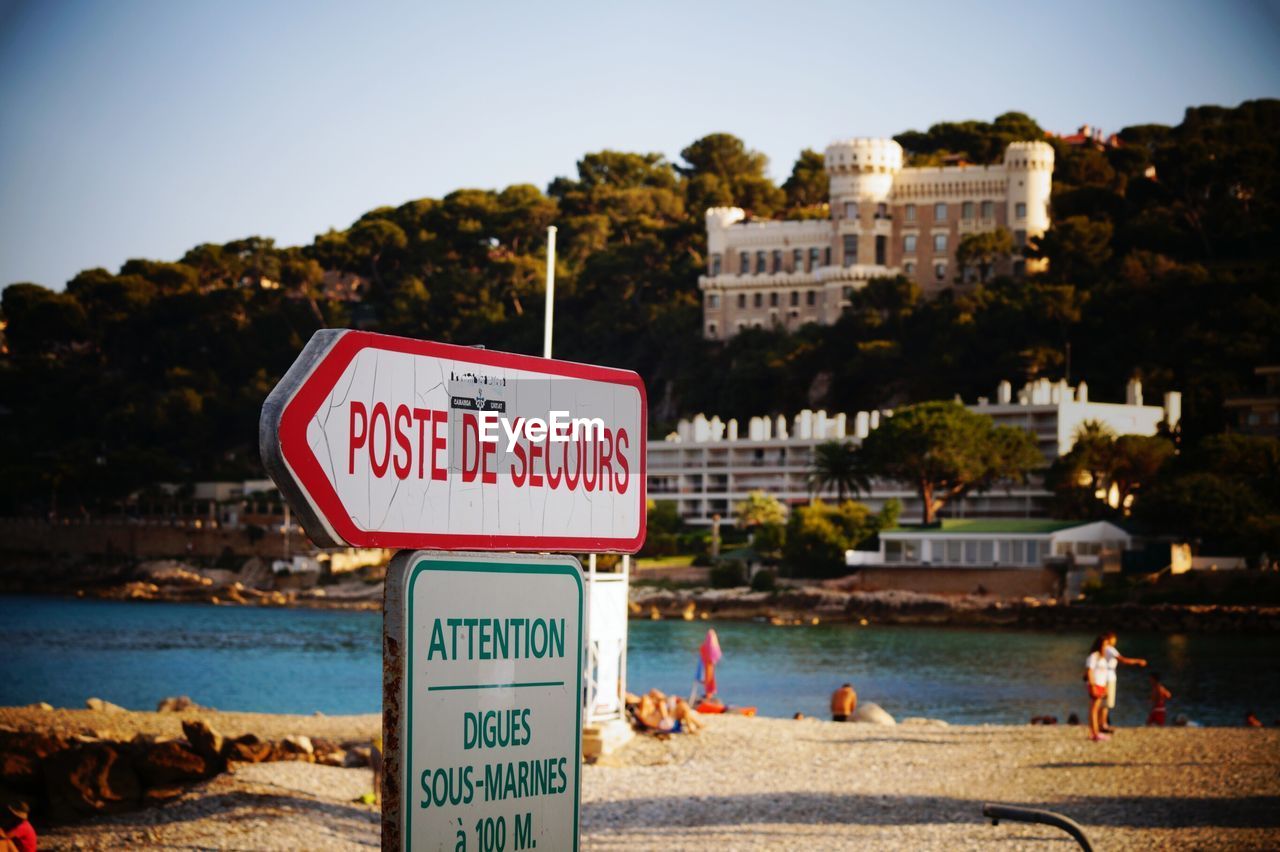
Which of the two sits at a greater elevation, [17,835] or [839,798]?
[17,835]

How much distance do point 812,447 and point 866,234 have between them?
20.7 m

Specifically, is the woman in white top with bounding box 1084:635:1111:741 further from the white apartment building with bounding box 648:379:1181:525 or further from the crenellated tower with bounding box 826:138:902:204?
the crenellated tower with bounding box 826:138:902:204

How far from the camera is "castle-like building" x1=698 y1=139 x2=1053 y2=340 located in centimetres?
10150

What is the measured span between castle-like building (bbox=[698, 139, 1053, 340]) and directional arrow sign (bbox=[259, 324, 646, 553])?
98.9m

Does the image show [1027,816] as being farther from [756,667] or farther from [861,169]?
[861,169]

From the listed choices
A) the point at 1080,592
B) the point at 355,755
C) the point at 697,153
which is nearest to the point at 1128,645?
the point at 1080,592

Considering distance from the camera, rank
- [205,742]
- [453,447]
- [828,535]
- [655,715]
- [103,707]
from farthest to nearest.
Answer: [828,535]
[103,707]
[655,715]
[205,742]
[453,447]

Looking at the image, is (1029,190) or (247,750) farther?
(1029,190)

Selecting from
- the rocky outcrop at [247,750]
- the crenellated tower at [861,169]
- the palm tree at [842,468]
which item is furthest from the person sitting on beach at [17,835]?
the crenellated tower at [861,169]

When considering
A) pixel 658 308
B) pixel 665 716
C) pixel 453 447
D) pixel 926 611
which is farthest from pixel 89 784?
pixel 658 308

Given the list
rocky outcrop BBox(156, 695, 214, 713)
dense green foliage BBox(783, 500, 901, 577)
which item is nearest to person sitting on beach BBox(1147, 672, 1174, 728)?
rocky outcrop BBox(156, 695, 214, 713)

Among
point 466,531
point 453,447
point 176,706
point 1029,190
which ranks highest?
point 1029,190

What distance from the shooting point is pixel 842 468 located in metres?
83.9

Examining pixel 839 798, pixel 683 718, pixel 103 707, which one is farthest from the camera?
pixel 103 707
